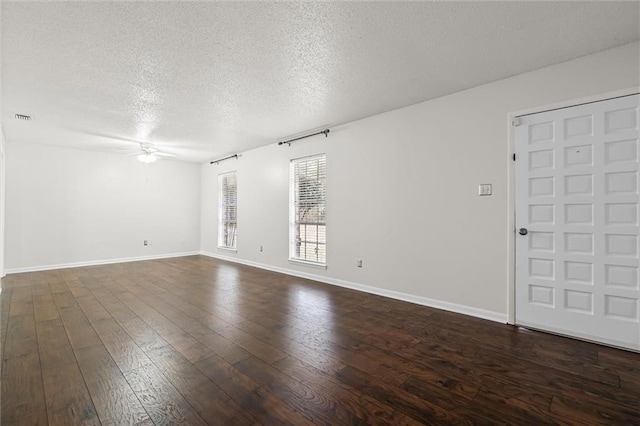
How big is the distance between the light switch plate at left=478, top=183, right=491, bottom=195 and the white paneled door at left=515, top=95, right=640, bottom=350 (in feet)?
0.87

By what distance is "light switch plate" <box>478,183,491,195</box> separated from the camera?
3055mm

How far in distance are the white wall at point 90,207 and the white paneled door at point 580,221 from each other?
7.45m

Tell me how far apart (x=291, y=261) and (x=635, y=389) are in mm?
4320

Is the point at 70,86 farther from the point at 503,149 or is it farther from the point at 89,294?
the point at 503,149

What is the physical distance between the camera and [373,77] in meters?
2.92

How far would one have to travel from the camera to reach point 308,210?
5074 mm

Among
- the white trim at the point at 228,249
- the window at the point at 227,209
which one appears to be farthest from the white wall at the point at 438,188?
the window at the point at 227,209

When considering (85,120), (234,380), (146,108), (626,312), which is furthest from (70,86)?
(626,312)

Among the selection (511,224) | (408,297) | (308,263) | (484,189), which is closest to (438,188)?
(484,189)

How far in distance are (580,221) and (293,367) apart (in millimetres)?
2858

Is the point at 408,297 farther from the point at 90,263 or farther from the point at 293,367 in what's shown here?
the point at 90,263

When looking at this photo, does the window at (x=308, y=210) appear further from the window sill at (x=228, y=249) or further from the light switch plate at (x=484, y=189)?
the light switch plate at (x=484, y=189)

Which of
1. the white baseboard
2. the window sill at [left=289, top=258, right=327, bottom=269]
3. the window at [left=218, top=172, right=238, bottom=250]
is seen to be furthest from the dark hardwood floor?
the window at [left=218, top=172, right=238, bottom=250]

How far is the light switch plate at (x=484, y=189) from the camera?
3.05m
